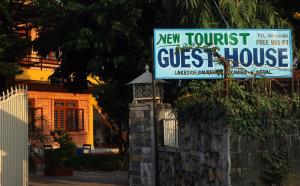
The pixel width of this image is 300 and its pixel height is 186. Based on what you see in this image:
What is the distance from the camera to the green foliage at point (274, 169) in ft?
35.4

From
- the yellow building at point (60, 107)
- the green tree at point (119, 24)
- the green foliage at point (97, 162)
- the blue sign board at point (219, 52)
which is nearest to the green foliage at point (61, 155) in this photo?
the green foliage at point (97, 162)

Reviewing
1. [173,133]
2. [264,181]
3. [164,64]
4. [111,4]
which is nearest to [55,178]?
[111,4]

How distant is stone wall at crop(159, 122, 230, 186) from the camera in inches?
420

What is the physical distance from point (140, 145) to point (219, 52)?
450 centimetres

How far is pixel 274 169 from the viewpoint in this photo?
10820 mm

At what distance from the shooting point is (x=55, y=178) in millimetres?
23469

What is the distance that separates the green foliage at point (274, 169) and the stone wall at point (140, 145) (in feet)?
18.3

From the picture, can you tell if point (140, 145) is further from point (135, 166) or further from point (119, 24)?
point (119, 24)

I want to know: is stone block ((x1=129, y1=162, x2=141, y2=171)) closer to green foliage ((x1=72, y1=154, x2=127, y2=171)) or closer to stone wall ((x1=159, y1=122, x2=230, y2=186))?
stone wall ((x1=159, y1=122, x2=230, y2=186))

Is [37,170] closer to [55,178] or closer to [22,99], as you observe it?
[55,178]

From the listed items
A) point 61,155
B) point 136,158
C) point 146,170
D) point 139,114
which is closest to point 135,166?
point 136,158

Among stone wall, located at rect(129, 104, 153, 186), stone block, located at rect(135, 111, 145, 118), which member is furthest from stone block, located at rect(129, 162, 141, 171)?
stone block, located at rect(135, 111, 145, 118)

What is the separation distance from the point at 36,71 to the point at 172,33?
74.7 ft

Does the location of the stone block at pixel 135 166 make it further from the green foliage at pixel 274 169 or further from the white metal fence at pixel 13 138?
the green foliage at pixel 274 169
